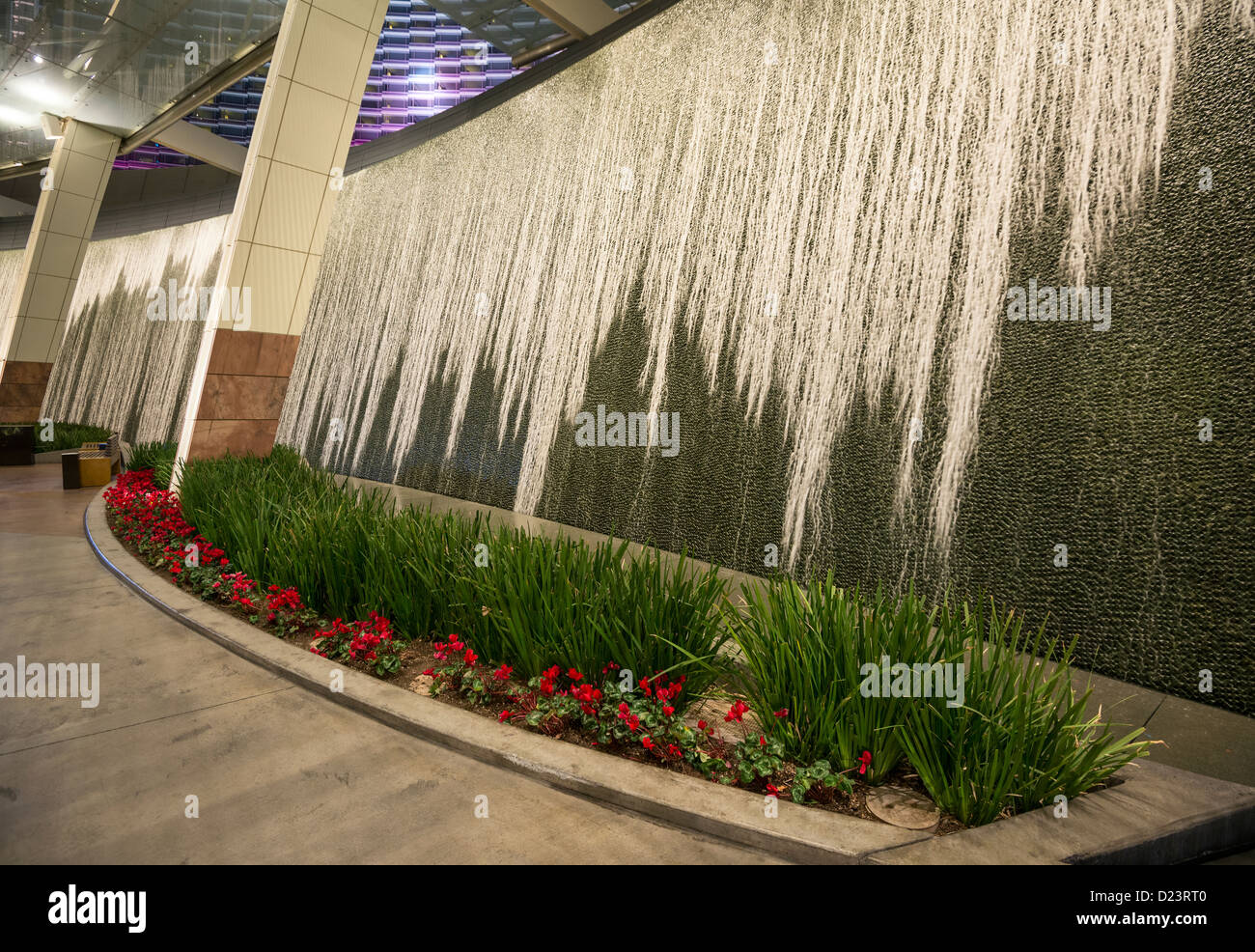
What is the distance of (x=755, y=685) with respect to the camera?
3100 mm

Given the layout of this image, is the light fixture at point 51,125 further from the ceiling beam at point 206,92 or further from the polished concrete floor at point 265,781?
the polished concrete floor at point 265,781

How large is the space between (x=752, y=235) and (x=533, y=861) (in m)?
5.46

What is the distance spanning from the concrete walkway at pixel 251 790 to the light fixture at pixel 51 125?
50.7ft

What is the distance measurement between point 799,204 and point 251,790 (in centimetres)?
545

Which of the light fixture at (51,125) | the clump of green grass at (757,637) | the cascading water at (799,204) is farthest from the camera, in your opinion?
the light fixture at (51,125)

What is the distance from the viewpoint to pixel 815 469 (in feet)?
17.4

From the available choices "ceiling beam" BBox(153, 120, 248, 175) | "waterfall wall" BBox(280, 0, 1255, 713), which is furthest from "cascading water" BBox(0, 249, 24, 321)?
"waterfall wall" BBox(280, 0, 1255, 713)

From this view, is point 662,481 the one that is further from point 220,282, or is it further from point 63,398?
point 63,398

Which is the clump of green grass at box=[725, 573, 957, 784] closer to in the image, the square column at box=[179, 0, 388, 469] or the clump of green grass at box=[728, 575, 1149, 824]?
the clump of green grass at box=[728, 575, 1149, 824]

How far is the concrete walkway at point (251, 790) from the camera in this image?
214 centimetres

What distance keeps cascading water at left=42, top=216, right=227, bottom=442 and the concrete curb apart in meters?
16.7

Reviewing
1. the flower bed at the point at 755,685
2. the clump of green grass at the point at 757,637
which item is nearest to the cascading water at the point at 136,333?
the clump of green grass at the point at 757,637

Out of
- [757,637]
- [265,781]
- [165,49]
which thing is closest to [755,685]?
[757,637]

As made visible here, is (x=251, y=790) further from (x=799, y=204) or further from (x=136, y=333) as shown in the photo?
(x=136, y=333)
